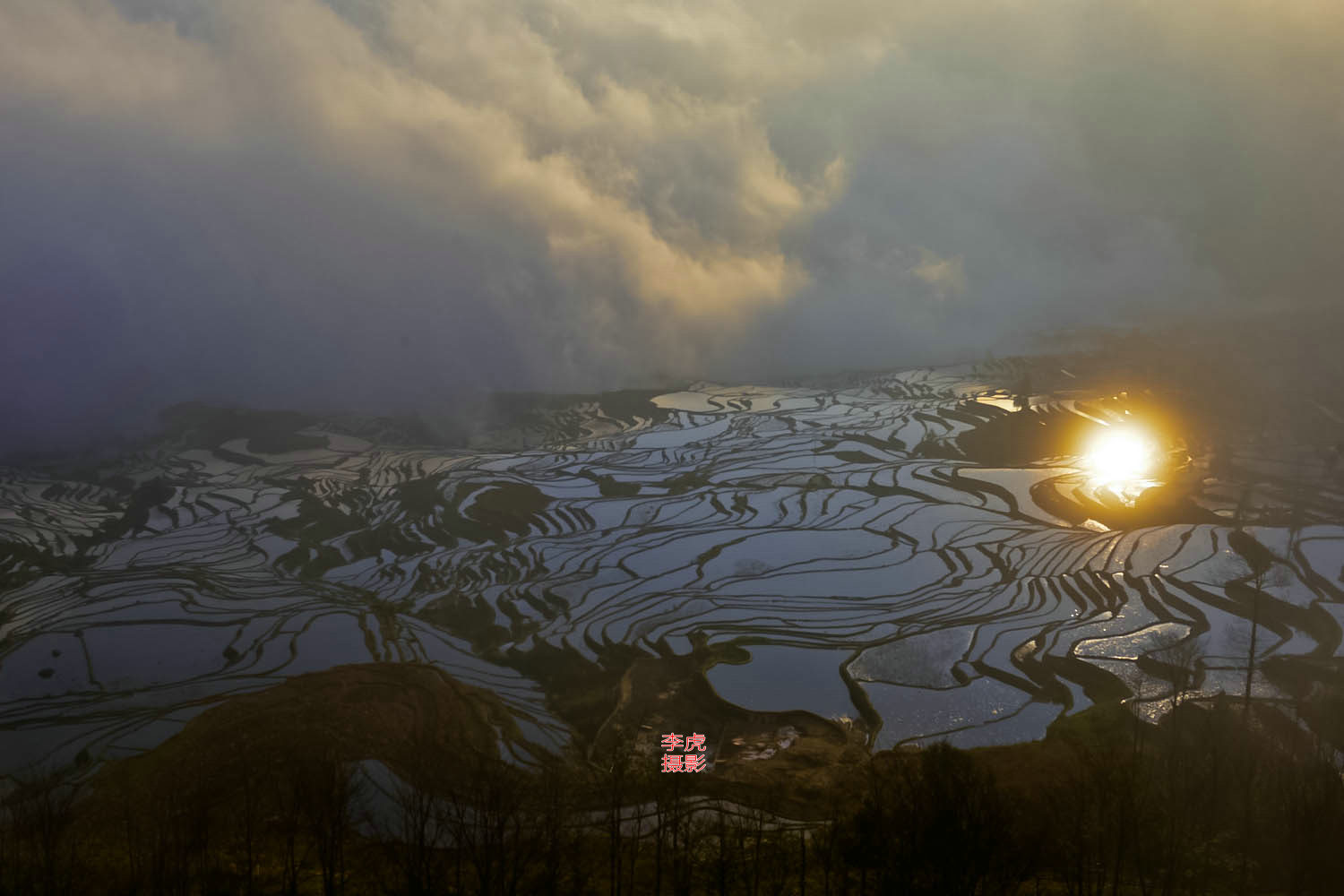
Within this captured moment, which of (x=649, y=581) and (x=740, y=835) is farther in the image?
(x=649, y=581)

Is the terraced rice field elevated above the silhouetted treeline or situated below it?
above

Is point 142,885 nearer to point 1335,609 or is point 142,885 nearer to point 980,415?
point 1335,609

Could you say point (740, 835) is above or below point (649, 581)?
below

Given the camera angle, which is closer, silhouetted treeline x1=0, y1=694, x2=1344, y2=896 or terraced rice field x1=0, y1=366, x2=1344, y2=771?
silhouetted treeline x1=0, y1=694, x2=1344, y2=896
